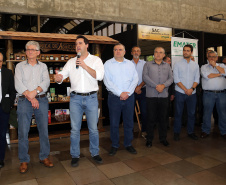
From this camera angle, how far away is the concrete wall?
5234 mm

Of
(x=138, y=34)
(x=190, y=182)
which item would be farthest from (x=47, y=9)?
(x=190, y=182)

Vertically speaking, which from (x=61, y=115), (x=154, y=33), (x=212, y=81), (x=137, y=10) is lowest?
(x=61, y=115)

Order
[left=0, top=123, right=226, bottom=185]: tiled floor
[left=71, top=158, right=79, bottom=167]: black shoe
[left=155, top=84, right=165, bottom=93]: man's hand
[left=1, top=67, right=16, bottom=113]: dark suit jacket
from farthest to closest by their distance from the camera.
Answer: [left=155, top=84, right=165, bottom=93]: man's hand, [left=71, top=158, right=79, bottom=167]: black shoe, [left=1, top=67, right=16, bottom=113]: dark suit jacket, [left=0, top=123, right=226, bottom=185]: tiled floor

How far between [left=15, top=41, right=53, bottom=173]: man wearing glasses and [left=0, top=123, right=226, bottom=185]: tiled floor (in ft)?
0.83

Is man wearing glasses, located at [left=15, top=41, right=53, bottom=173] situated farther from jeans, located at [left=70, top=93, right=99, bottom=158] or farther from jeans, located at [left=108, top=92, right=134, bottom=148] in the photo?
jeans, located at [left=108, top=92, right=134, bottom=148]

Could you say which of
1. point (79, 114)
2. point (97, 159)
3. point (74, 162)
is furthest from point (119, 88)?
point (74, 162)

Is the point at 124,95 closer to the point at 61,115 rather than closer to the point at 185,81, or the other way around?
the point at 185,81

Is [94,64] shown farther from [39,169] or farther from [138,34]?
[138,34]

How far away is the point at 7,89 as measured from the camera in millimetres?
3166

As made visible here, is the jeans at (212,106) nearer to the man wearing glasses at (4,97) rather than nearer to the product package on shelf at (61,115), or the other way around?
the product package on shelf at (61,115)

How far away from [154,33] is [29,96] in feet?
16.0

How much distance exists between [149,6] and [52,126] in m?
4.44

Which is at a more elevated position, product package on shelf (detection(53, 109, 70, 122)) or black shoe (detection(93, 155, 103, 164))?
product package on shelf (detection(53, 109, 70, 122))

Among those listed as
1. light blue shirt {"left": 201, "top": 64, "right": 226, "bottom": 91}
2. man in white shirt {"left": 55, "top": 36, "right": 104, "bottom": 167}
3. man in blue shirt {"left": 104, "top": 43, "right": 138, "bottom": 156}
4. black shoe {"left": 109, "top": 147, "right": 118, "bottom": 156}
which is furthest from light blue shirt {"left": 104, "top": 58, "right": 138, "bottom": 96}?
light blue shirt {"left": 201, "top": 64, "right": 226, "bottom": 91}
